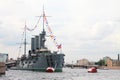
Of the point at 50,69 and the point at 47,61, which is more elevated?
the point at 47,61

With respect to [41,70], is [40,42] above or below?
above

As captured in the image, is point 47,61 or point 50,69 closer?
point 50,69

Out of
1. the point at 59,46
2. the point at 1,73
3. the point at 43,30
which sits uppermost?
the point at 43,30

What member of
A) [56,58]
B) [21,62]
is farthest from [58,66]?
[21,62]

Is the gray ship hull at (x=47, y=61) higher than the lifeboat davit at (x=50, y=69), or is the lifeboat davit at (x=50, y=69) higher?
the gray ship hull at (x=47, y=61)

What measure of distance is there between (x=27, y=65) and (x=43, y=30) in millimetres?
16677

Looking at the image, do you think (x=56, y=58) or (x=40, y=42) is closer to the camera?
(x=56, y=58)

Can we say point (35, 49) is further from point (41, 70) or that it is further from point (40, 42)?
point (41, 70)

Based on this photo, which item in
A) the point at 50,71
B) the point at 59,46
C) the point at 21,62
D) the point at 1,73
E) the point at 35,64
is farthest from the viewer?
the point at 21,62

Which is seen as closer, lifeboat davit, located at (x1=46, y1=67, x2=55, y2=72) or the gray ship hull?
lifeboat davit, located at (x1=46, y1=67, x2=55, y2=72)

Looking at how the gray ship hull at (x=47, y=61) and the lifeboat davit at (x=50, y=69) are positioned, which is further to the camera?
the gray ship hull at (x=47, y=61)

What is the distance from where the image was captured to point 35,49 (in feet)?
573

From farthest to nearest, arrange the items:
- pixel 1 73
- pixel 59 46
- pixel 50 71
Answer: pixel 50 71 < pixel 59 46 < pixel 1 73

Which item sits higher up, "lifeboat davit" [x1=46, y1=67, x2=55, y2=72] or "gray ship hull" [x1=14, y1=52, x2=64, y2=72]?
"gray ship hull" [x1=14, y1=52, x2=64, y2=72]
